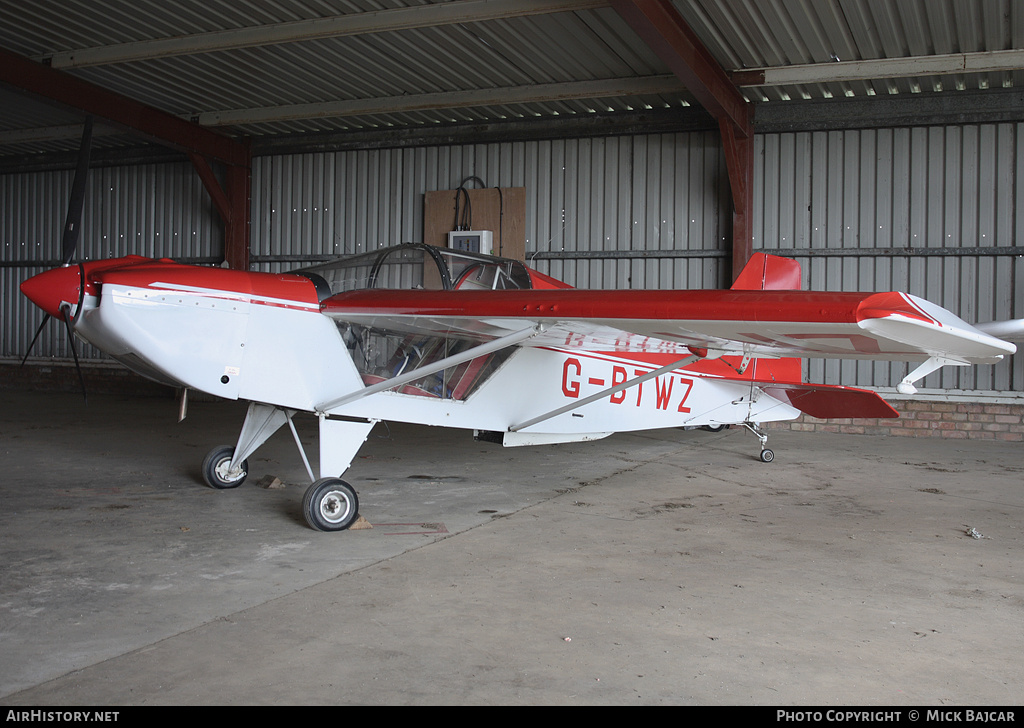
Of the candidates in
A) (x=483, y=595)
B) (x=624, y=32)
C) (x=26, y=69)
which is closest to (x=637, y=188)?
(x=624, y=32)

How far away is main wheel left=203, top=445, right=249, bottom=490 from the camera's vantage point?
20.0 feet

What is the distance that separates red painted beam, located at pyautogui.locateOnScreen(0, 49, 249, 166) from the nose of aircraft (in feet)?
23.7

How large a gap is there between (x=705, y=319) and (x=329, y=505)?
8.50ft

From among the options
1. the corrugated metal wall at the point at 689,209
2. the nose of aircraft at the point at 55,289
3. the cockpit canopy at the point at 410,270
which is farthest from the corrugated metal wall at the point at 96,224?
the nose of aircraft at the point at 55,289

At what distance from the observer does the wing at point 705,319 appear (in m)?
3.58

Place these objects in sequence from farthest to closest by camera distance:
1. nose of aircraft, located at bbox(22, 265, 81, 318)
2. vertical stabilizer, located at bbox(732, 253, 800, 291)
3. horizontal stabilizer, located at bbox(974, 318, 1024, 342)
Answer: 1. horizontal stabilizer, located at bbox(974, 318, 1024, 342)
2. vertical stabilizer, located at bbox(732, 253, 800, 291)
3. nose of aircraft, located at bbox(22, 265, 81, 318)

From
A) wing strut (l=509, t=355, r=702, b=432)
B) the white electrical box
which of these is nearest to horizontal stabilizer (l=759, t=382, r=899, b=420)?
wing strut (l=509, t=355, r=702, b=432)

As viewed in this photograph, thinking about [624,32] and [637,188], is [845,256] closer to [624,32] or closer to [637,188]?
[637,188]

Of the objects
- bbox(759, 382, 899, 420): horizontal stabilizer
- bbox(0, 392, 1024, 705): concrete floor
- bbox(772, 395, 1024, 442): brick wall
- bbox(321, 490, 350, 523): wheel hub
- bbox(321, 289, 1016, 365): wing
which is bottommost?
bbox(0, 392, 1024, 705): concrete floor

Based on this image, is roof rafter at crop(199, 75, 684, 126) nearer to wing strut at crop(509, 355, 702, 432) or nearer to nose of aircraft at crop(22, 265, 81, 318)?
wing strut at crop(509, 355, 702, 432)

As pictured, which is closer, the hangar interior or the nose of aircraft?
the nose of aircraft

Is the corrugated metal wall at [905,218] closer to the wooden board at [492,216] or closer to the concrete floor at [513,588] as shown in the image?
the wooden board at [492,216]
